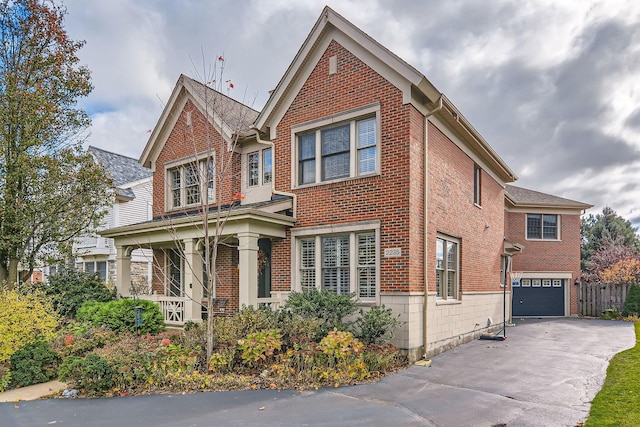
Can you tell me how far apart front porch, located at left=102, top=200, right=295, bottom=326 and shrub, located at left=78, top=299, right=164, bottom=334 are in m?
0.48

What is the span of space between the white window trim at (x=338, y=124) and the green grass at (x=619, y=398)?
627cm

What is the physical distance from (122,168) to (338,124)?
67.9 feet

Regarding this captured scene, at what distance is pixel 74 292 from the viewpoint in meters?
14.8

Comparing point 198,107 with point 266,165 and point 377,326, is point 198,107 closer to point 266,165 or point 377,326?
point 266,165

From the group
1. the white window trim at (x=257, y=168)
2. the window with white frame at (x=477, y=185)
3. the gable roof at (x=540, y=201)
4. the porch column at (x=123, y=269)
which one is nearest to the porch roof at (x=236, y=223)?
the porch column at (x=123, y=269)

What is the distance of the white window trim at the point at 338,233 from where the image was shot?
34.1 ft

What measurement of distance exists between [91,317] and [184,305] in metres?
2.59

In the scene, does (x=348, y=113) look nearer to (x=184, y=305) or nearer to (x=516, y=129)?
(x=184, y=305)

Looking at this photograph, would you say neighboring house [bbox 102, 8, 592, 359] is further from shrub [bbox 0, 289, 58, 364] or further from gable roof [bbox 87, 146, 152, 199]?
gable roof [bbox 87, 146, 152, 199]

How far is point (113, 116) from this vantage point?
695 inches

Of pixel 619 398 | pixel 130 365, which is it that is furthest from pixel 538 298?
pixel 130 365

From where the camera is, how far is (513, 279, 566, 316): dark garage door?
2283 cm

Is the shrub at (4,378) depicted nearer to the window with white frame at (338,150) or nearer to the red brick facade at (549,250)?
the window with white frame at (338,150)

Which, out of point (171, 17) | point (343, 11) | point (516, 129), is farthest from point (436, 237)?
point (516, 129)
